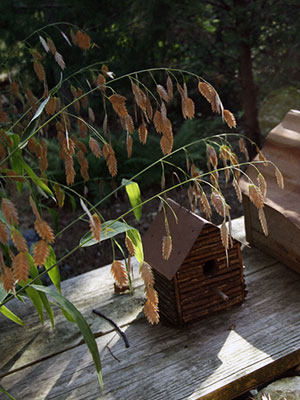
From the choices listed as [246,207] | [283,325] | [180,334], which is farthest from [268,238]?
[180,334]

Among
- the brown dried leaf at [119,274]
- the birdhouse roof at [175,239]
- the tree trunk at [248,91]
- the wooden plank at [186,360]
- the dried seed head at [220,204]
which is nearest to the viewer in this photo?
the brown dried leaf at [119,274]

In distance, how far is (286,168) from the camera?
1982 mm

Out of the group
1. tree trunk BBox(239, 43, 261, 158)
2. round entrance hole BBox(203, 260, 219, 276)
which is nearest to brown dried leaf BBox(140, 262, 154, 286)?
round entrance hole BBox(203, 260, 219, 276)

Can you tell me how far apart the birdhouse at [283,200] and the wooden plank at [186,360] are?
197 mm

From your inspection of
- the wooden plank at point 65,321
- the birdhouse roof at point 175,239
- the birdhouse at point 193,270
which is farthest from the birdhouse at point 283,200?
the wooden plank at point 65,321

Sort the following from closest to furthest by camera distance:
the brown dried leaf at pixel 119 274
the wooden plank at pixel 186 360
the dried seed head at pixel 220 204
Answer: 1. the brown dried leaf at pixel 119 274
2. the dried seed head at pixel 220 204
3. the wooden plank at pixel 186 360

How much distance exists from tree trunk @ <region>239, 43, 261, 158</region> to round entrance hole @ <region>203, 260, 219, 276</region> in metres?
2.71

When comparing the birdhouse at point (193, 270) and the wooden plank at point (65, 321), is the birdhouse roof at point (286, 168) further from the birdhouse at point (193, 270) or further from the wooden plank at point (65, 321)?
the wooden plank at point (65, 321)

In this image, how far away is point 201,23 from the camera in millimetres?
4746

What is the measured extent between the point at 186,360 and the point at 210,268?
0.35 meters

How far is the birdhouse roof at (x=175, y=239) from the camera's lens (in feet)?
5.56

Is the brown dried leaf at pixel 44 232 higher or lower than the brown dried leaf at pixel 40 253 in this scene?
higher

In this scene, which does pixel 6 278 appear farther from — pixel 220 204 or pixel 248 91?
pixel 248 91

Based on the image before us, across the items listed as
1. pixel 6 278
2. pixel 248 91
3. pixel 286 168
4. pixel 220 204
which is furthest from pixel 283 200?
pixel 248 91
